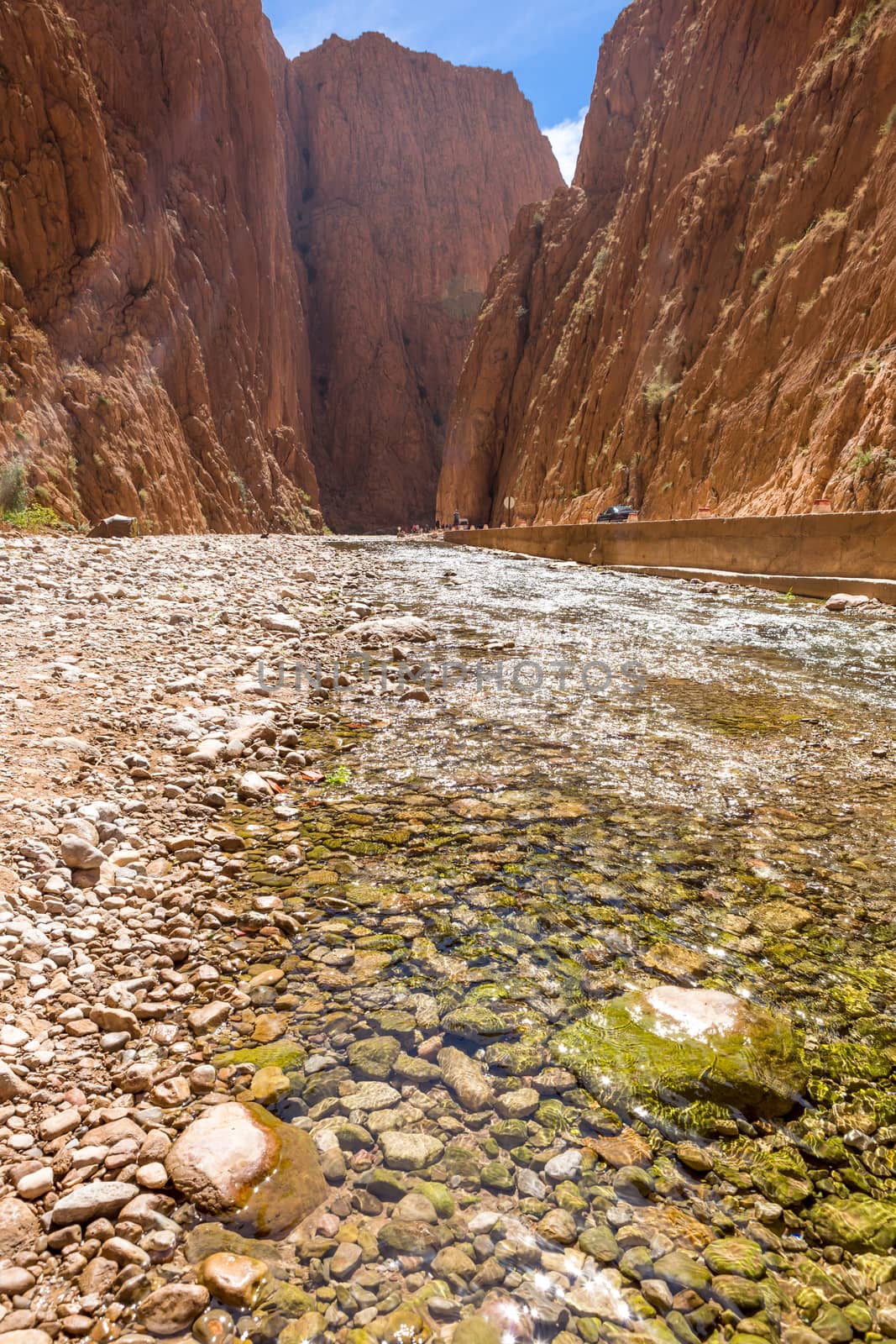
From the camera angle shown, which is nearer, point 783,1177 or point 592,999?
point 783,1177

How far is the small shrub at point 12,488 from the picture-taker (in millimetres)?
15711

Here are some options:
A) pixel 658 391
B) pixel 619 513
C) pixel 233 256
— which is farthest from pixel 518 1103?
pixel 233 256

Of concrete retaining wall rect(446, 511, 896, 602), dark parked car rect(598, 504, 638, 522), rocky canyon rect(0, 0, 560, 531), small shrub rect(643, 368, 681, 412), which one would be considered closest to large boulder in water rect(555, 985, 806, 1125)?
concrete retaining wall rect(446, 511, 896, 602)

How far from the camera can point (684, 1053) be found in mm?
1713

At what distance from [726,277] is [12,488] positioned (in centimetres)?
2229

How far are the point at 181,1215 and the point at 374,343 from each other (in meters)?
72.4

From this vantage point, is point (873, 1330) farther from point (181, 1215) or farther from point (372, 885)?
point (372, 885)

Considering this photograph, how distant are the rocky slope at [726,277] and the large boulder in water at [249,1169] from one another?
13.8 m

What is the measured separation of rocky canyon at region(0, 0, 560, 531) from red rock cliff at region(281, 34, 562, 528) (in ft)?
0.73

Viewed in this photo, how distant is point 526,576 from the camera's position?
50.2ft

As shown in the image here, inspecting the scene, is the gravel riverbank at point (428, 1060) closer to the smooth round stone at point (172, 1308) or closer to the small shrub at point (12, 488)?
the smooth round stone at point (172, 1308)

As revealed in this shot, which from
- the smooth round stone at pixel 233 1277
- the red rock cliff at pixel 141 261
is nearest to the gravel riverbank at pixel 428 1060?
the smooth round stone at pixel 233 1277

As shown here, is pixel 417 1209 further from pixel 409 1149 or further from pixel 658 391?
pixel 658 391

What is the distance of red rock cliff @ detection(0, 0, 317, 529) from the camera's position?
62.3 ft
